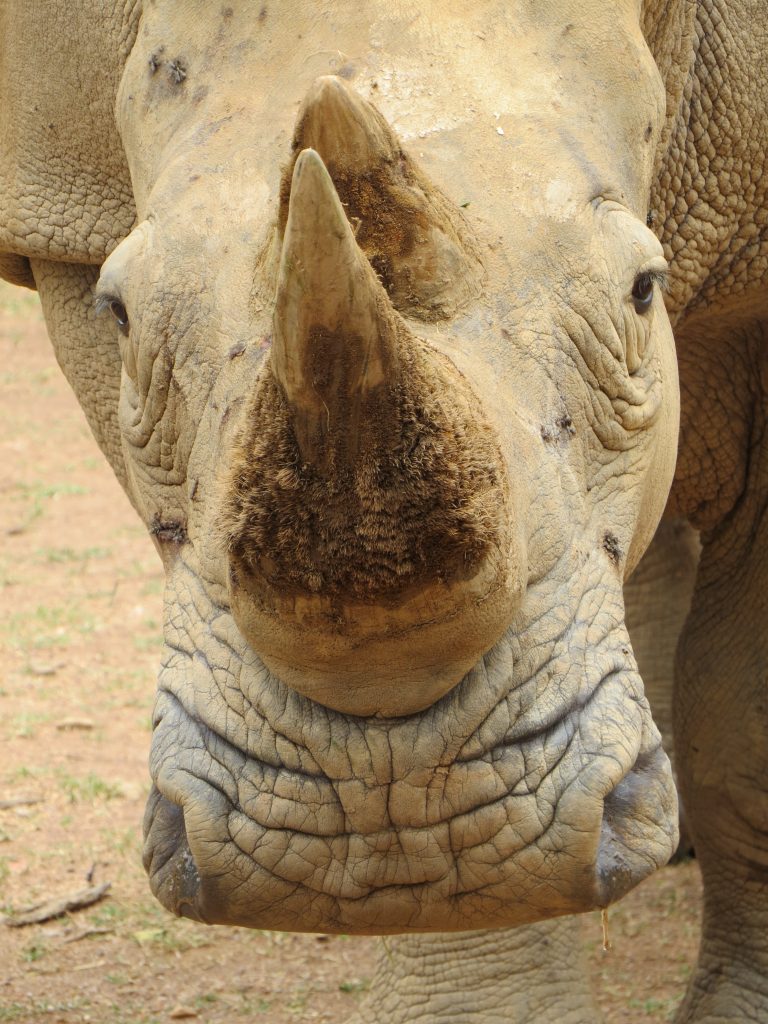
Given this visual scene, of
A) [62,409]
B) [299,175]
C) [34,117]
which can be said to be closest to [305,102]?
[299,175]

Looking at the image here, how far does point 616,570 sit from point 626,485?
0.56 feet

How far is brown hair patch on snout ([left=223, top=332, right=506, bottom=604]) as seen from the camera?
216 centimetres

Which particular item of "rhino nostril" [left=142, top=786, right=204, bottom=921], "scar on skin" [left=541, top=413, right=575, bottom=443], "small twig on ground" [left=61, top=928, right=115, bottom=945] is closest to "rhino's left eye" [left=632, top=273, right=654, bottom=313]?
"scar on skin" [left=541, top=413, right=575, bottom=443]

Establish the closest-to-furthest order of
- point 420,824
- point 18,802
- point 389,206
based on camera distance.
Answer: point 389,206, point 420,824, point 18,802

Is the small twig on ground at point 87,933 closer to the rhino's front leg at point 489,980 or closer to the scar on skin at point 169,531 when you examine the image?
the rhino's front leg at point 489,980

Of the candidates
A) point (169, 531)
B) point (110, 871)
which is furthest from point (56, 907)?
point (169, 531)

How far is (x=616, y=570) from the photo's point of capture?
283cm

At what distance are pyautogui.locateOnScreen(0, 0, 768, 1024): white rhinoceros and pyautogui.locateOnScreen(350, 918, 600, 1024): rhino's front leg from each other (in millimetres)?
1595

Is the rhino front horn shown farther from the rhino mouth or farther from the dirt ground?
the dirt ground

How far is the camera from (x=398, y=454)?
2160 mm

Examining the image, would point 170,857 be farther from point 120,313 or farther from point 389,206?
point 389,206

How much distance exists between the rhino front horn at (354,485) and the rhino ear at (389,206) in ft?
0.58

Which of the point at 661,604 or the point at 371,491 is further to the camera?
the point at 661,604

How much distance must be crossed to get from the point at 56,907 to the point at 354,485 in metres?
3.31
